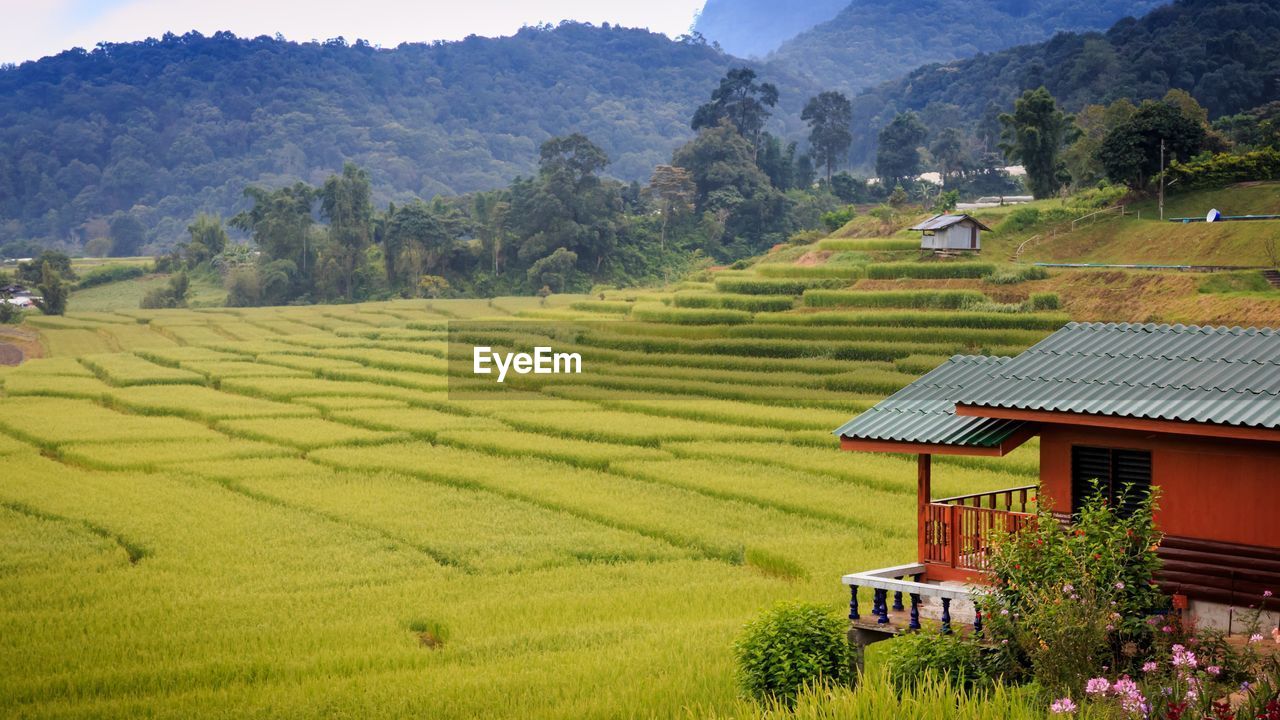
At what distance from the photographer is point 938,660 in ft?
28.0

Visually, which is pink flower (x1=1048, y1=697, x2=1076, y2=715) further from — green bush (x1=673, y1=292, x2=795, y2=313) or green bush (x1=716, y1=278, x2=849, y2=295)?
green bush (x1=716, y1=278, x2=849, y2=295)

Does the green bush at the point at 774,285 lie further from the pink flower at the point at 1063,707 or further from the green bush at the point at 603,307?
the pink flower at the point at 1063,707

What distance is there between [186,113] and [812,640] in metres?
124

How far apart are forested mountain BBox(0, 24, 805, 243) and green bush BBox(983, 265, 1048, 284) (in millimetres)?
80001

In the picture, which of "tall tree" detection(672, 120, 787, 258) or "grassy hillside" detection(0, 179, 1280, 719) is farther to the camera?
"tall tree" detection(672, 120, 787, 258)

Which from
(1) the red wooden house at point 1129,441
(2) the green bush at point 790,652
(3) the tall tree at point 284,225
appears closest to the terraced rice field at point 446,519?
(2) the green bush at point 790,652

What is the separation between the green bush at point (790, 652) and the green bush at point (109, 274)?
66616mm

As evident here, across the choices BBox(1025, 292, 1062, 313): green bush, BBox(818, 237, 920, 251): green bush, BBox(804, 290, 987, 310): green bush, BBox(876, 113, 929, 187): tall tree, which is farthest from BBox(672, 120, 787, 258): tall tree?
BBox(1025, 292, 1062, 313): green bush

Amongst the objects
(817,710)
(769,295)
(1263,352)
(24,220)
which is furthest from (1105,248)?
(24,220)

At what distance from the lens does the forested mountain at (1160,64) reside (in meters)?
63.7

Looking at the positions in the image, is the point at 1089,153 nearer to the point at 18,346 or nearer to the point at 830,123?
the point at 18,346

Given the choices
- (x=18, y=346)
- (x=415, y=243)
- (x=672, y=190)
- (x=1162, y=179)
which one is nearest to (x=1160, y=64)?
(x=672, y=190)

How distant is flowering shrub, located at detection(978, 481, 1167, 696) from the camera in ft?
25.6

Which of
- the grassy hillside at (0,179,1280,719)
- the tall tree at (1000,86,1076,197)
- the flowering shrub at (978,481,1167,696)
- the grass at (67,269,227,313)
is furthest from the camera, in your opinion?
the grass at (67,269,227,313)
